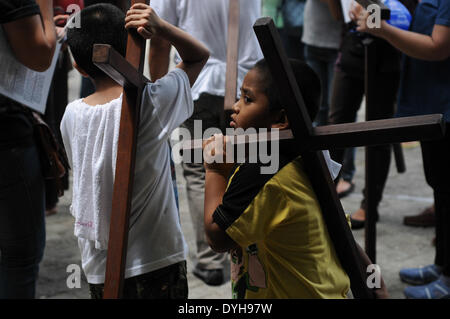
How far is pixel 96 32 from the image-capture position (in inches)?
72.4

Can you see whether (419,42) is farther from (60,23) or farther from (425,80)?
(60,23)

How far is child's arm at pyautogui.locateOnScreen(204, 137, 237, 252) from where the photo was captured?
1.59 metres

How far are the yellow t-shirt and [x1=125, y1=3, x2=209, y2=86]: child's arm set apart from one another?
0.37 meters

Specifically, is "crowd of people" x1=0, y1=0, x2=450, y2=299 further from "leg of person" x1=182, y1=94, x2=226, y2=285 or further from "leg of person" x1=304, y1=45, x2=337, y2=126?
"leg of person" x1=304, y1=45, x2=337, y2=126

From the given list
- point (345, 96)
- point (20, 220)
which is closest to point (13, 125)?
point (20, 220)

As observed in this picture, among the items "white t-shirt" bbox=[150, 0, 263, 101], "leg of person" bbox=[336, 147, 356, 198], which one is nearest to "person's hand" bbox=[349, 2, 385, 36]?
"white t-shirt" bbox=[150, 0, 263, 101]

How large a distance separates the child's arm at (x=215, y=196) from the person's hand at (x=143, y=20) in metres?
0.35

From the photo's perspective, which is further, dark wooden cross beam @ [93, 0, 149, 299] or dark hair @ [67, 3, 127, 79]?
dark hair @ [67, 3, 127, 79]

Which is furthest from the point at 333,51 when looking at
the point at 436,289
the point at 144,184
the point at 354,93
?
the point at 144,184

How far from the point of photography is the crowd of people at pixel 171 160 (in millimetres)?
1575

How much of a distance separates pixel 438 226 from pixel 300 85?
1718 mm

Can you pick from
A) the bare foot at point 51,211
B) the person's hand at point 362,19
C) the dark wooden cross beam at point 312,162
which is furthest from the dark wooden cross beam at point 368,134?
the bare foot at point 51,211

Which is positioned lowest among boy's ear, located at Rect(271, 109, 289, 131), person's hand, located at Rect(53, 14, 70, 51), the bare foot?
the bare foot

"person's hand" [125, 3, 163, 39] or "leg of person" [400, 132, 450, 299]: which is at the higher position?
"person's hand" [125, 3, 163, 39]
